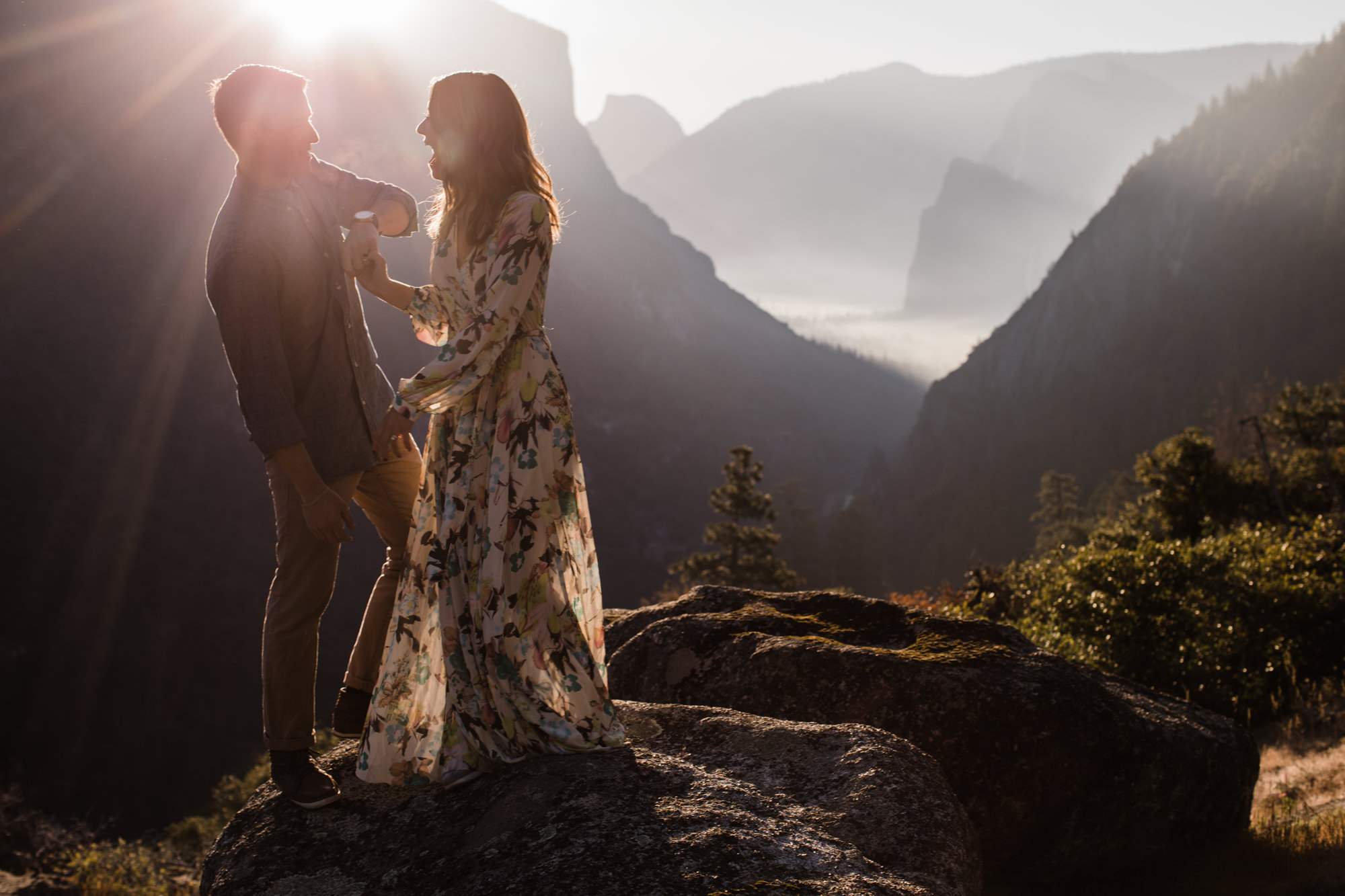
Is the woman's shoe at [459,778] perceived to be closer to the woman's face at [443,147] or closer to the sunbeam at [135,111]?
the woman's face at [443,147]

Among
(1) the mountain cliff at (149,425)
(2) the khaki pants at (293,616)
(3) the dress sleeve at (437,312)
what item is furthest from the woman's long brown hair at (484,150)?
(1) the mountain cliff at (149,425)

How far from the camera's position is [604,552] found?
109 metres

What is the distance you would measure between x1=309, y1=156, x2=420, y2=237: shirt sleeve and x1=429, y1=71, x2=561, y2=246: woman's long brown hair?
0.43 m

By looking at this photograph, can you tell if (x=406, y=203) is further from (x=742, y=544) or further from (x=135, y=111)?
(x=135, y=111)

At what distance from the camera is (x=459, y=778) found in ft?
9.81

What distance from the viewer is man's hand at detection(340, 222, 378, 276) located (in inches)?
130

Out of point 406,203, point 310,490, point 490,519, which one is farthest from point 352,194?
point 490,519

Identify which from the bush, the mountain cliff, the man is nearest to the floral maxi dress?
the man

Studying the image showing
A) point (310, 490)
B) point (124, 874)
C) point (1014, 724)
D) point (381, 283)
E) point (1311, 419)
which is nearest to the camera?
point (310, 490)

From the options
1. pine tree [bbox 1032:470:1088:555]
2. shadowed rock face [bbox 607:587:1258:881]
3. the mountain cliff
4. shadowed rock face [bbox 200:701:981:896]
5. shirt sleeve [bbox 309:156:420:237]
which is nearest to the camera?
shadowed rock face [bbox 200:701:981:896]

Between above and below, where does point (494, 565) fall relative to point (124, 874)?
above

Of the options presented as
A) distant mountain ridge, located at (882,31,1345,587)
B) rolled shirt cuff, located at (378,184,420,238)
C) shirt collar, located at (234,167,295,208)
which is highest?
distant mountain ridge, located at (882,31,1345,587)

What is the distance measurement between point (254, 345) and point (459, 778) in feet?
5.76

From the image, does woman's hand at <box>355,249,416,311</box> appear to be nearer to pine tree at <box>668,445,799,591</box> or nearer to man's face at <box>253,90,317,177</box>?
man's face at <box>253,90,317,177</box>
